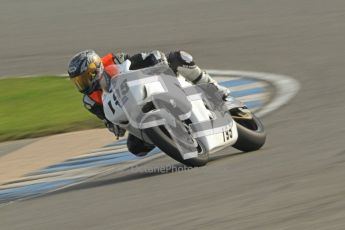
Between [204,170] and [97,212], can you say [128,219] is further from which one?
[204,170]

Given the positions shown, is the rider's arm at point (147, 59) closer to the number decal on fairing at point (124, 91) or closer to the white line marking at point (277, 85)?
the number decal on fairing at point (124, 91)

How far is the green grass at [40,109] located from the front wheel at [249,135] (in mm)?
3183

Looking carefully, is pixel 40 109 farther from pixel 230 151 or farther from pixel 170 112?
pixel 170 112

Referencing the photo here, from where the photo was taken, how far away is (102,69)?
368 inches

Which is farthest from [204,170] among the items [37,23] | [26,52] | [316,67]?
[37,23]

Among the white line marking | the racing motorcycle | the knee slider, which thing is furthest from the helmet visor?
the white line marking

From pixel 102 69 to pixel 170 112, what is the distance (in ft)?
2.51

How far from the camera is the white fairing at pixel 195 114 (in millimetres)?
9094

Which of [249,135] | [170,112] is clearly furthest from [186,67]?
[249,135]

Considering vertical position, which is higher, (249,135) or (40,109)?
(249,135)

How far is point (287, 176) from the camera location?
27.2 ft

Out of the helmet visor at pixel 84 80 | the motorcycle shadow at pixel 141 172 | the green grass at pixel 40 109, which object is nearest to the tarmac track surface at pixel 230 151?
the motorcycle shadow at pixel 141 172

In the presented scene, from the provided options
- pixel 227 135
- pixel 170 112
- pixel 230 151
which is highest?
pixel 170 112

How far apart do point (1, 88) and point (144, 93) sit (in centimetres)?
804
